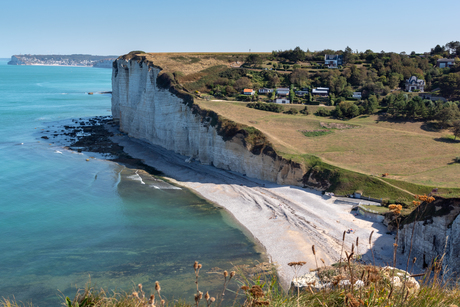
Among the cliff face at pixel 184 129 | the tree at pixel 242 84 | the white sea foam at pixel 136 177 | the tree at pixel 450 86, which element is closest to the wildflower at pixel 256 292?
the cliff face at pixel 184 129

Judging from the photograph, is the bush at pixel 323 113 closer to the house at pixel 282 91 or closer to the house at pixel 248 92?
the house at pixel 282 91

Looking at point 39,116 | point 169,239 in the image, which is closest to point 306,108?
point 169,239

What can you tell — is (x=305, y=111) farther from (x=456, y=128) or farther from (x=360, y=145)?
(x=456, y=128)

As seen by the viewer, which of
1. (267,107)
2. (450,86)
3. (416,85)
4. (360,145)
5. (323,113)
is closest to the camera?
(360,145)

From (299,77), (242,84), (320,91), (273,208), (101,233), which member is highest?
(299,77)

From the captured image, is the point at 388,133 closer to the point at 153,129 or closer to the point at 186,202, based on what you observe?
the point at 186,202

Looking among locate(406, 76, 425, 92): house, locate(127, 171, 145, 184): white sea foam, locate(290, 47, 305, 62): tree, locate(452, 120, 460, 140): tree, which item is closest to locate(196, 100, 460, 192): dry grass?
locate(452, 120, 460, 140): tree

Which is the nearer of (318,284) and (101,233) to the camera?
(318,284)

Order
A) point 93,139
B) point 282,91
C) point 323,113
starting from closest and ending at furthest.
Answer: point 323,113, point 93,139, point 282,91

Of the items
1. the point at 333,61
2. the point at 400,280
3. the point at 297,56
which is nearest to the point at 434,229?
the point at 400,280
